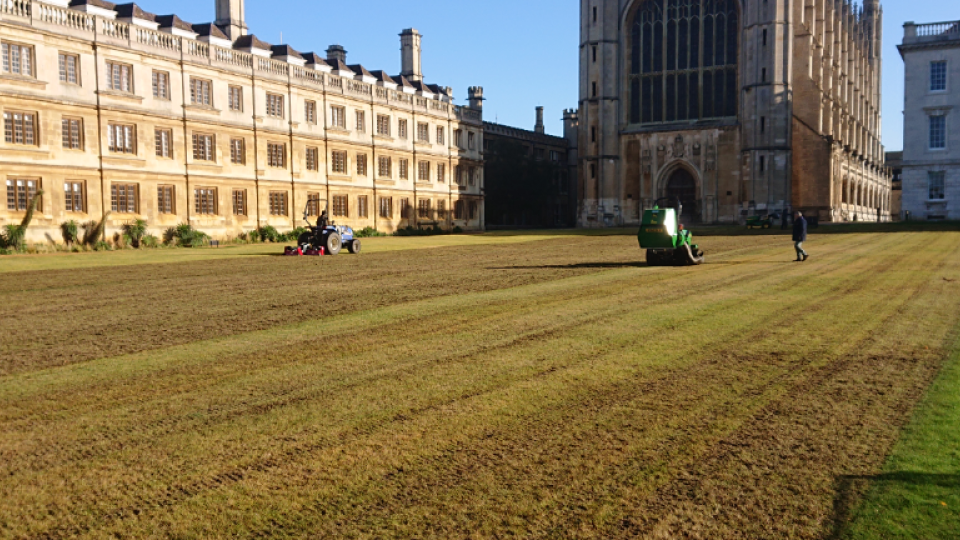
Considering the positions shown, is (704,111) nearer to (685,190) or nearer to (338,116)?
(685,190)

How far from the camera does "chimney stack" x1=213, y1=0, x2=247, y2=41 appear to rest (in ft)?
161

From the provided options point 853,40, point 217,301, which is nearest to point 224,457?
point 217,301

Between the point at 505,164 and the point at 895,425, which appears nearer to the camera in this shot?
the point at 895,425

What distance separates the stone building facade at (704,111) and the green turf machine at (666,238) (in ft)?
154

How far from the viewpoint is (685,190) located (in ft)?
232

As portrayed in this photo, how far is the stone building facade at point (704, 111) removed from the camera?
212ft

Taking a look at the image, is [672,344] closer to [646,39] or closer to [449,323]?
[449,323]

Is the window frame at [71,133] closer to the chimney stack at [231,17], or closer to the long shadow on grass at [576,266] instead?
the chimney stack at [231,17]

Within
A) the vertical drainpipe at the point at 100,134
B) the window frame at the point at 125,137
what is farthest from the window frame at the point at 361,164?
the vertical drainpipe at the point at 100,134

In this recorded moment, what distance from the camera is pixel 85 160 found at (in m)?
35.2

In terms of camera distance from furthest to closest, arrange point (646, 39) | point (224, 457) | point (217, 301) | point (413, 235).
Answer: point (646, 39) < point (413, 235) < point (217, 301) < point (224, 457)

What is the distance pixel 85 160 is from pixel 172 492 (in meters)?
35.1

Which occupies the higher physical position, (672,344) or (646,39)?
(646,39)

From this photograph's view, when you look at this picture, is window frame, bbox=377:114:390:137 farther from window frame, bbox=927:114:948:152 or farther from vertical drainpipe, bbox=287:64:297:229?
window frame, bbox=927:114:948:152
